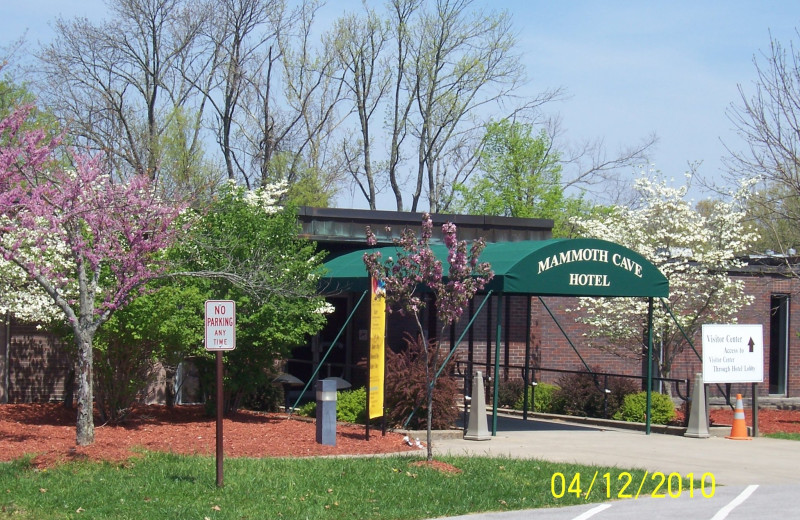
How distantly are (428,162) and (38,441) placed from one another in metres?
30.9

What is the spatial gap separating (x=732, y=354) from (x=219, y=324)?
10.8 metres

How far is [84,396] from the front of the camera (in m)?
12.8

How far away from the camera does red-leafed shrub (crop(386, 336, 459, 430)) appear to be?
51.8ft

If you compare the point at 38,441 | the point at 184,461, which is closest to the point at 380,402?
the point at 184,461

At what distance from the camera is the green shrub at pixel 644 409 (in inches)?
719

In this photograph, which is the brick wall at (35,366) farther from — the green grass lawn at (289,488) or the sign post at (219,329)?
the sign post at (219,329)

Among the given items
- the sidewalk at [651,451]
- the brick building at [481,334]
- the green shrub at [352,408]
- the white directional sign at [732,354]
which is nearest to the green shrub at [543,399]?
the brick building at [481,334]

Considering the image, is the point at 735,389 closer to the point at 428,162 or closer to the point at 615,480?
the point at 615,480

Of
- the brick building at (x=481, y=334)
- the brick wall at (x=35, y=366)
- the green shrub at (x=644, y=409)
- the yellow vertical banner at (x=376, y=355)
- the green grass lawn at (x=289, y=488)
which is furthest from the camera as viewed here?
the brick building at (x=481, y=334)

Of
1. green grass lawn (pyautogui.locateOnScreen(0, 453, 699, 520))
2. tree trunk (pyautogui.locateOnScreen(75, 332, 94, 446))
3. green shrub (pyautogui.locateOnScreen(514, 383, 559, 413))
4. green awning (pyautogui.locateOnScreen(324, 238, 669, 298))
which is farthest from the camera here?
green shrub (pyautogui.locateOnScreen(514, 383, 559, 413))

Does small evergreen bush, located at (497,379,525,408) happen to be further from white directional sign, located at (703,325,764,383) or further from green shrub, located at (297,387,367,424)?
green shrub, located at (297,387,367,424)

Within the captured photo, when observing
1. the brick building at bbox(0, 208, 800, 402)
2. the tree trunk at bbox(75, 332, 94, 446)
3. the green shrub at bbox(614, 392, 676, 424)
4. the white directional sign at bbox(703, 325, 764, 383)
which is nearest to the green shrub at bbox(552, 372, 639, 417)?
the green shrub at bbox(614, 392, 676, 424)

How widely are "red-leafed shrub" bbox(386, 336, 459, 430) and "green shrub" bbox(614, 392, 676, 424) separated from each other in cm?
431
